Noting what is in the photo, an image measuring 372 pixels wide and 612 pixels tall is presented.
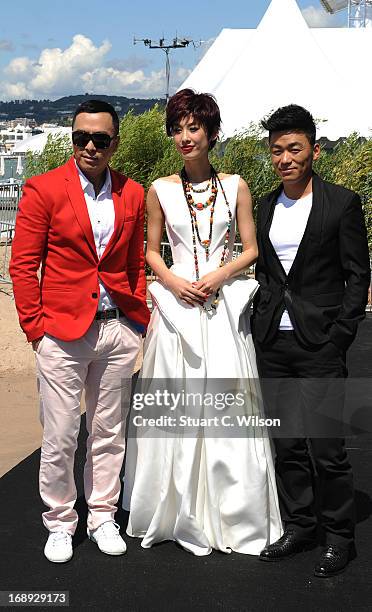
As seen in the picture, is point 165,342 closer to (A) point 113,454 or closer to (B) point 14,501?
(A) point 113,454

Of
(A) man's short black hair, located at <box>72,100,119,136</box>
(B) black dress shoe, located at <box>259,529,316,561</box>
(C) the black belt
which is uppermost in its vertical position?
(A) man's short black hair, located at <box>72,100,119,136</box>

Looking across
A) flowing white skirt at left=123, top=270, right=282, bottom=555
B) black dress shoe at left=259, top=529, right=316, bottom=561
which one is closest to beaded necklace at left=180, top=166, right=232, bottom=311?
flowing white skirt at left=123, top=270, right=282, bottom=555

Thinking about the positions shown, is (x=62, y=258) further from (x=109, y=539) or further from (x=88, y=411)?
(x=109, y=539)

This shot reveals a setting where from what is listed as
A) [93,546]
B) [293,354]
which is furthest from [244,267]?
[93,546]

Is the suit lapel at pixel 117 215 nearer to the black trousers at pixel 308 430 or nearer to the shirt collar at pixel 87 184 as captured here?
the shirt collar at pixel 87 184

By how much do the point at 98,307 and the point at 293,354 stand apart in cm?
93

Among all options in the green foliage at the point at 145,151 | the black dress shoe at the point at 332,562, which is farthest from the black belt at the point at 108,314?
the green foliage at the point at 145,151

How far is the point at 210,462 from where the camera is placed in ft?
12.4

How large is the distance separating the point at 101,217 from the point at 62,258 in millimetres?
268

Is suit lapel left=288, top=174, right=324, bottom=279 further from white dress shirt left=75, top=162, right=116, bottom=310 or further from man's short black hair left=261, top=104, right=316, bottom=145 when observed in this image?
white dress shirt left=75, top=162, right=116, bottom=310

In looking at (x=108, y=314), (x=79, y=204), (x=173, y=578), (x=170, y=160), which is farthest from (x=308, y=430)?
(x=170, y=160)

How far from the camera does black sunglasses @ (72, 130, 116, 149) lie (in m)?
3.57

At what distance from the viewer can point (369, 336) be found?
9484 mm

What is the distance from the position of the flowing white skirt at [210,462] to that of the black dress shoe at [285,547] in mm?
68
